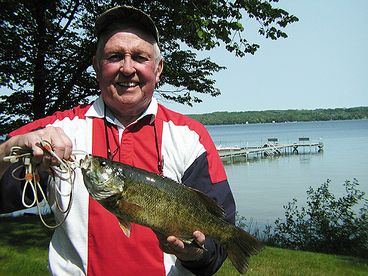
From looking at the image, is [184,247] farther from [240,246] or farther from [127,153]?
[127,153]

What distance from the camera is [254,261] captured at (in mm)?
9094

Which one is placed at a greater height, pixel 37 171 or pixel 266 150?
pixel 37 171

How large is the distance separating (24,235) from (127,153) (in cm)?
918

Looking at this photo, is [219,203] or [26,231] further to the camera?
[26,231]

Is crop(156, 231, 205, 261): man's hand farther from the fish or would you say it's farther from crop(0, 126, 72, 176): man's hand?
crop(0, 126, 72, 176): man's hand

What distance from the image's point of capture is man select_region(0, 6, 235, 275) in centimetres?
268

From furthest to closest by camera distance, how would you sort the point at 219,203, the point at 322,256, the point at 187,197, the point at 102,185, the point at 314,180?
the point at 314,180 < the point at 322,256 < the point at 219,203 < the point at 187,197 < the point at 102,185

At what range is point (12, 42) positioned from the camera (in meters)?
12.3

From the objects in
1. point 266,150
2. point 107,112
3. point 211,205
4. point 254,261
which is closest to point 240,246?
point 211,205

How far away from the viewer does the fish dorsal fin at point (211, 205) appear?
275 centimetres

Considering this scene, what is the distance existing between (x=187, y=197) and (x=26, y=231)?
395 inches

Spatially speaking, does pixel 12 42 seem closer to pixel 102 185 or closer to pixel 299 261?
pixel 299 261

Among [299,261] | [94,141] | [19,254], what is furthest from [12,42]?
[94,141]

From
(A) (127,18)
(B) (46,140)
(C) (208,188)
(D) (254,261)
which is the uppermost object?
(A) (127,18)
